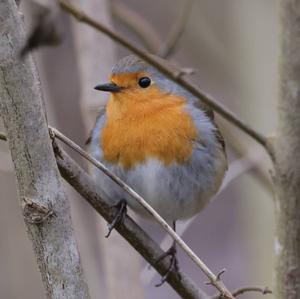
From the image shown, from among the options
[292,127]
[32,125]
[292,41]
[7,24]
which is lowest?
[292,127]

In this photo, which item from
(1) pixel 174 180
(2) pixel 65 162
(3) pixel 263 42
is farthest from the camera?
(3) pixel 263 42

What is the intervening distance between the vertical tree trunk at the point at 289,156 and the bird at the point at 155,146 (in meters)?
1.26

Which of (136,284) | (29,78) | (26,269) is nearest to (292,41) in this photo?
(29,78)

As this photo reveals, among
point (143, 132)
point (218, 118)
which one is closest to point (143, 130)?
point (143, 132)

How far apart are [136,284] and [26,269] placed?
73cm

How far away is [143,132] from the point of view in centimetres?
261

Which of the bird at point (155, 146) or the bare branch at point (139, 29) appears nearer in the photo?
the bird at point (155, 146)

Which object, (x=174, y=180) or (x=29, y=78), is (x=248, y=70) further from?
(x=29, y=78)

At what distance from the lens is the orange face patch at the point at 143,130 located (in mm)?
2572

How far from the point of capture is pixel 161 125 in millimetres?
2662

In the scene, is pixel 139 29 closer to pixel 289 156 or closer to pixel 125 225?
pixel 125 225

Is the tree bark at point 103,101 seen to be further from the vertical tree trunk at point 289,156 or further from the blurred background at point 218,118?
the vertical tree trunk at point 289,156

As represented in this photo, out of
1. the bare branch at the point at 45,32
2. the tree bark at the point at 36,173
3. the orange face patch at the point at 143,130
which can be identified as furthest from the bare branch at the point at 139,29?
the bare branch at the point at 45,32

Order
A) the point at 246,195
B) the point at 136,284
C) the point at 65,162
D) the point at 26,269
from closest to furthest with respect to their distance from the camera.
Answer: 1. the point at 65,162
2. the point at 136,284
3. the point at 26,269
4. the point at 246,195
